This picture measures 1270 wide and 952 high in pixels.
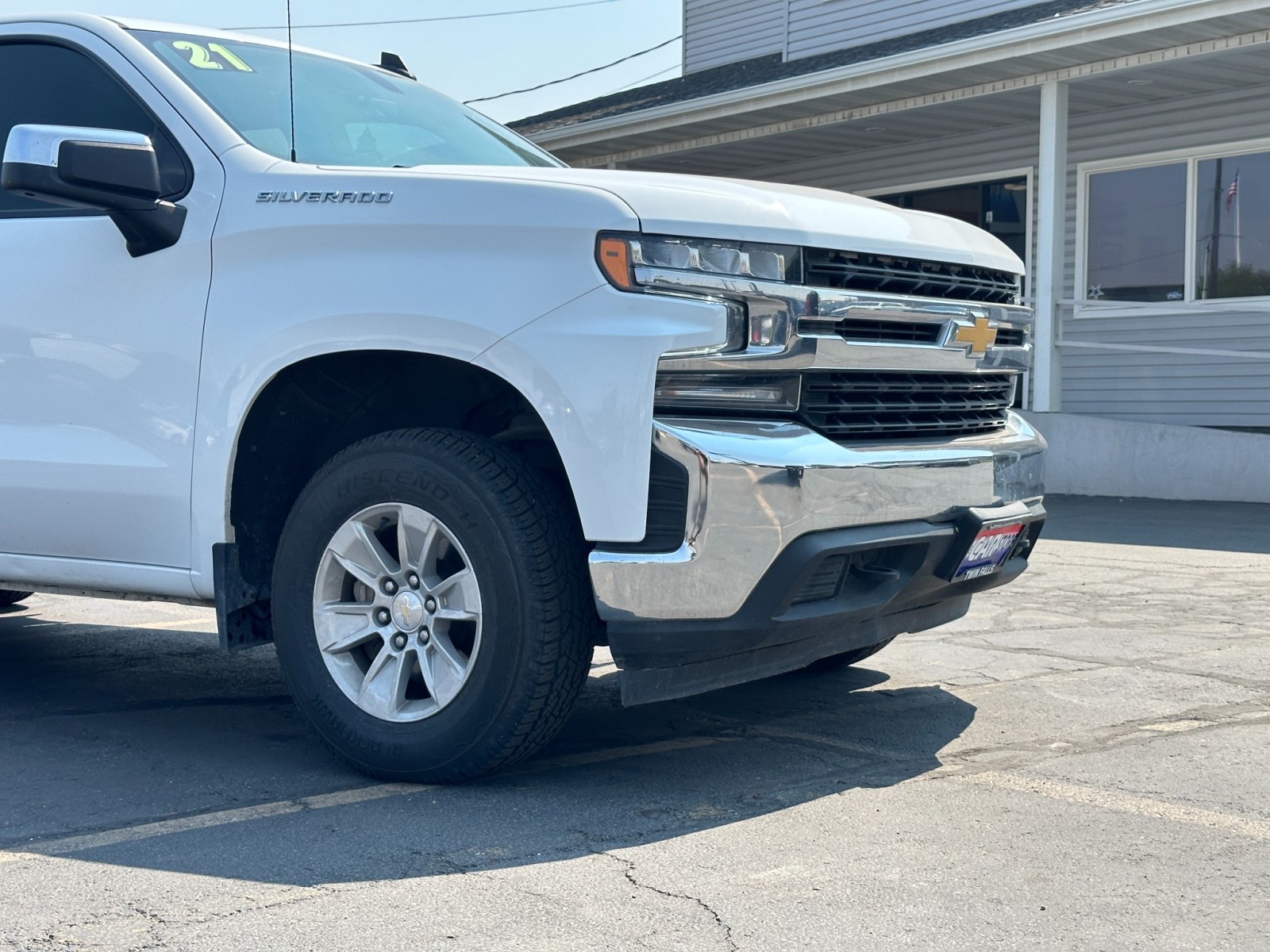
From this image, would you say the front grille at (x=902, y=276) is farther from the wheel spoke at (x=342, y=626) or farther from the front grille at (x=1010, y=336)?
the wheel spoke at (x=342, y=626)

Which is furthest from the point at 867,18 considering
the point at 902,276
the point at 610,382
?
the point at 610,382

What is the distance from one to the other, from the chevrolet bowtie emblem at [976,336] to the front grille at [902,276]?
10 cm

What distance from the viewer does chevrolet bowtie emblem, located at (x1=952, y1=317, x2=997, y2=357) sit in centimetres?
416

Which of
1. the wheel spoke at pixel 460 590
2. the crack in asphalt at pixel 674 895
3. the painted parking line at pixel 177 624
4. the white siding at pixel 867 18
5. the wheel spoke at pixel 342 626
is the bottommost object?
the painted parking line at pixel 177 624

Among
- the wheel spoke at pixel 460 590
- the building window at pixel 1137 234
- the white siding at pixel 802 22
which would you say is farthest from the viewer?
the white siding at pixel 802 22

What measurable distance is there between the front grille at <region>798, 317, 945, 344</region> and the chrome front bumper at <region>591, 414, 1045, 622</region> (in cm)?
25

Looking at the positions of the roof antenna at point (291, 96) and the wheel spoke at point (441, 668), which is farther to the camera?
the roof antenna at point (291, 96)

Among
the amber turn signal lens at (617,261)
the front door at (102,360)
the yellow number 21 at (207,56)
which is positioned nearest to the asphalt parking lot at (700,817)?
the front door at (102,360)

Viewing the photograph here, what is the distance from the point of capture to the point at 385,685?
3854 millimetres

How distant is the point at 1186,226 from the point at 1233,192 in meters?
0.51

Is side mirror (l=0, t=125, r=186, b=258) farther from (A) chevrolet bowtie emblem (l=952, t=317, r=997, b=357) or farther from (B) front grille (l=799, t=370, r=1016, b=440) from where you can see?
(A) chevrolet bowtie emblem (l=952, t=317, r=997, b=357)

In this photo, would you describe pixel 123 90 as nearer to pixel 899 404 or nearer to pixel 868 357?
pixel 868 357

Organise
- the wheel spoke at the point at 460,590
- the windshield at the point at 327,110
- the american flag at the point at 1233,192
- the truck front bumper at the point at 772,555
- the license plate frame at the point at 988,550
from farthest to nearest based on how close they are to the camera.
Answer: the american flag at the point at 1233,192
the windshield at the point at 327,110
the license plate frame at the point at 988,550
the wheel spoke at the point at 460,590
the truck front bumper at the point at 772,555

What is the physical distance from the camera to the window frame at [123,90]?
4.18 m
